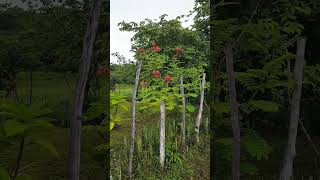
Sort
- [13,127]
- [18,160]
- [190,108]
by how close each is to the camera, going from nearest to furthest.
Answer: [13,127]
[18,160]
[190,108]

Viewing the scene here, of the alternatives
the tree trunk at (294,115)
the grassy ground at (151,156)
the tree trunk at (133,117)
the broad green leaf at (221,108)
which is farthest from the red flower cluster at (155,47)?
the tree trunk at (294,115)

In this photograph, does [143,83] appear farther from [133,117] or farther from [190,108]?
[190,108]

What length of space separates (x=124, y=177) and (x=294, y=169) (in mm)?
1392

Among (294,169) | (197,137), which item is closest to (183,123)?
(197,137)

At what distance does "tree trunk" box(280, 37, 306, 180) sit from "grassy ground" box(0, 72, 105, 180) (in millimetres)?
1447

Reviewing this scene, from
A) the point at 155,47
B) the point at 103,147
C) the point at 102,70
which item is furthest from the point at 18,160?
the point at 155,47

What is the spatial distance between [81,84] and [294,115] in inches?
65.1

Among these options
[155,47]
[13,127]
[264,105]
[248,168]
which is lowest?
[248,168]

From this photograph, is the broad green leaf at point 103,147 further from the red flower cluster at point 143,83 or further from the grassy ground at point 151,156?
the red flower cluster at point 143,83

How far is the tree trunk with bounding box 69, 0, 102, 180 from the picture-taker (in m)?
3.31

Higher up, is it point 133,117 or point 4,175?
→ point 133,117

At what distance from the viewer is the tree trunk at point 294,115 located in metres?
3.76

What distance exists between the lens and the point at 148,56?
12.0 ft

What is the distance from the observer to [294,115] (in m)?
3.80
